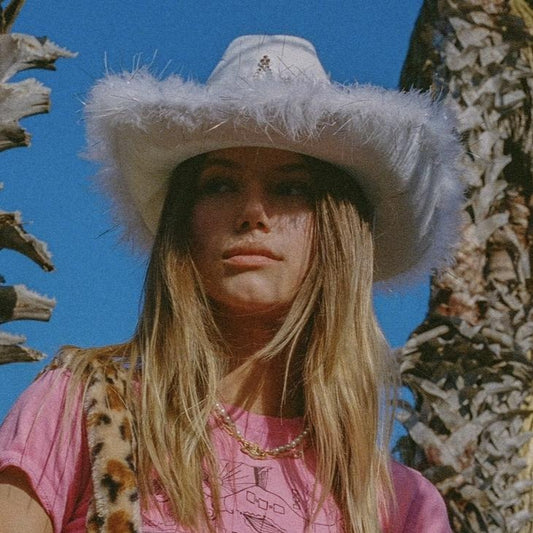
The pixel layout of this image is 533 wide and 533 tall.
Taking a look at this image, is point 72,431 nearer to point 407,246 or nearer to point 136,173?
point 136,173

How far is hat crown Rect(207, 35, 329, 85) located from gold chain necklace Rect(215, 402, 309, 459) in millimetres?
767

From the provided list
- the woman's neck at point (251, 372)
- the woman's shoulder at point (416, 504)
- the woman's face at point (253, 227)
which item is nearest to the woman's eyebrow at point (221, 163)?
the woman's face at point (253, 227)

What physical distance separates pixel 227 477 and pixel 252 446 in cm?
12

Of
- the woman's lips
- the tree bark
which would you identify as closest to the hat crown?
the woman's lips

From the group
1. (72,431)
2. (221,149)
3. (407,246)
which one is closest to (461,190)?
(407,246)

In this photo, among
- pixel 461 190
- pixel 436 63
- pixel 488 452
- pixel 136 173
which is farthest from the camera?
pixel 436 63

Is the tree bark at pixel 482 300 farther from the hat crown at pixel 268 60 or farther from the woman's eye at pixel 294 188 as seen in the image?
the woman's eye at pixel 294 188

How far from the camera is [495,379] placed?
13.9 ft

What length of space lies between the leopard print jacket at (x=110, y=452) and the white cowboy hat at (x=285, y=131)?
0.59m

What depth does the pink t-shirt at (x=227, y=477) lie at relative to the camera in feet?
8.42

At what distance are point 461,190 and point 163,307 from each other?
35.9 inches

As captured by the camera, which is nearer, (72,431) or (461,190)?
(72,431)

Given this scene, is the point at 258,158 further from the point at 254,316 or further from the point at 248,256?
the point at 254,316

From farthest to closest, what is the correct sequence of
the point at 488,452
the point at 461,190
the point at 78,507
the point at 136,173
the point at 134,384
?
1. the point at 488,452
2. the point at 461,190
3. the point at 136,173
4. the point at 134,384
5. the point at 78,507
